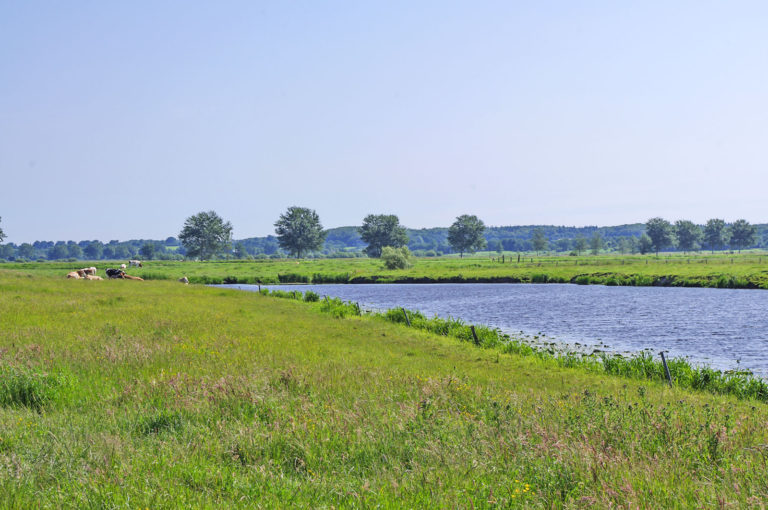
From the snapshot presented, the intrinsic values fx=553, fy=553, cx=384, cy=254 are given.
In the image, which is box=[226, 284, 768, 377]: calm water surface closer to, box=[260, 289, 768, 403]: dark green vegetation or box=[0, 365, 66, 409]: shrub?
Result: box=[260, 289, 768, 403]: dark green vegetation

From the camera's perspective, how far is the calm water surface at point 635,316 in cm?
2816

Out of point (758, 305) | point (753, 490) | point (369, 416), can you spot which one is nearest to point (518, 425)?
point (369, 416)

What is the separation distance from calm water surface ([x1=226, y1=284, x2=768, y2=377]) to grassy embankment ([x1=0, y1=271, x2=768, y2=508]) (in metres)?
14.9

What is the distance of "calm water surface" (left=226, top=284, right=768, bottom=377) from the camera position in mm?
28156

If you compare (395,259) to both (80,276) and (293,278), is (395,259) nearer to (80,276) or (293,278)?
(293,278)

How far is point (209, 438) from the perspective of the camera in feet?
26.4

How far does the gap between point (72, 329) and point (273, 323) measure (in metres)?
9.67

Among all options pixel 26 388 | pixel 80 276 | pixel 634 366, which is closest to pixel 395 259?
pixel 80 276

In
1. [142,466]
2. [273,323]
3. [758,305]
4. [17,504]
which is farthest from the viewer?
[758,305]

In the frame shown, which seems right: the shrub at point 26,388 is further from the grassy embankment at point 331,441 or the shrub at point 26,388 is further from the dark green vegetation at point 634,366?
the dark green vegetation at point 634,366

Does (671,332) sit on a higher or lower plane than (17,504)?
lower

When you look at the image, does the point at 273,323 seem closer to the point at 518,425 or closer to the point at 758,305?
the point at 518,425

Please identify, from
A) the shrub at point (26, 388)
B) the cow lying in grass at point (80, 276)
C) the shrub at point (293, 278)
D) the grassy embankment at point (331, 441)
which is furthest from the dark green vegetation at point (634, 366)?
the shrub at point (293, 278)

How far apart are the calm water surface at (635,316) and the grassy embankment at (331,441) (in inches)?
587
